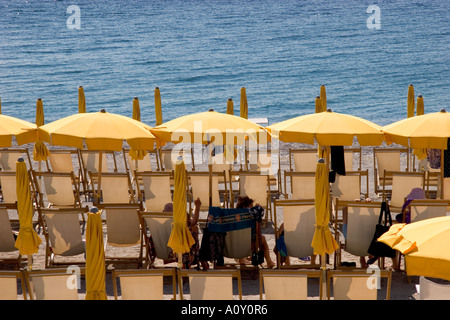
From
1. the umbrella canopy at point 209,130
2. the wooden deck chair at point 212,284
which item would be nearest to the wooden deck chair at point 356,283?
the wooden deck chair at point 212,284

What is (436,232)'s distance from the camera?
6922 millimetres

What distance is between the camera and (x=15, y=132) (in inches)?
424

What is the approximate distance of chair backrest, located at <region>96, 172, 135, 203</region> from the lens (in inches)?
420

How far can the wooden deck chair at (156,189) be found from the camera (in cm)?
1068

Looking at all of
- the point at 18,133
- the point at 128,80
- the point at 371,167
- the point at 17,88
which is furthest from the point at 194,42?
the point at 18,133

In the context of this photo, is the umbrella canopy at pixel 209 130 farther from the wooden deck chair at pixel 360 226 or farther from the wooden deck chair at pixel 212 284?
the wooden deck chair at pixel 212 284

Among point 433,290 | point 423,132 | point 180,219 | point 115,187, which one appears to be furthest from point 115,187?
point 433,290

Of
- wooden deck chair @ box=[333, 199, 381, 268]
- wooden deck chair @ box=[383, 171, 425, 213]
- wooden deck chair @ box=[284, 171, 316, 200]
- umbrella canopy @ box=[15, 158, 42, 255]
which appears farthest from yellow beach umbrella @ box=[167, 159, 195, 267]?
wooden deck chair @ box=[383, 171, 425, 213]

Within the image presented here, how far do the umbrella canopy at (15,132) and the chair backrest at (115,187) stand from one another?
123 cm

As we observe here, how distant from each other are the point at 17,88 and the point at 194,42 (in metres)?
14.3

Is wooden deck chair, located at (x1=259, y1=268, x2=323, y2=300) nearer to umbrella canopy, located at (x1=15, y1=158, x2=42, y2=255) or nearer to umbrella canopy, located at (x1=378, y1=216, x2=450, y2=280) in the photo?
umbrella canopy, located at (x1=378, y1=216, x2=450, y2=280)

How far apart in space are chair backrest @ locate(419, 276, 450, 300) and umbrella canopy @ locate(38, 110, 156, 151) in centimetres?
454
